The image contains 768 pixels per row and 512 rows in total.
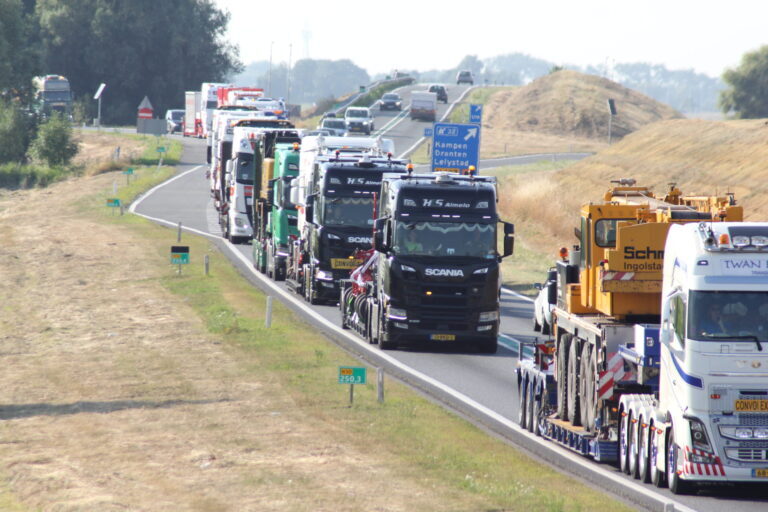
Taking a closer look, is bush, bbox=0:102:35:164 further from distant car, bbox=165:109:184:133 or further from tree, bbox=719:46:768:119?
tree, bbox=719:46:768:119

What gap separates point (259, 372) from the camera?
2362cm

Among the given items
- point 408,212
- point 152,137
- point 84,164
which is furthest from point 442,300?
point 152,137

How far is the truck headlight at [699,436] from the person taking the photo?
44.2 ft

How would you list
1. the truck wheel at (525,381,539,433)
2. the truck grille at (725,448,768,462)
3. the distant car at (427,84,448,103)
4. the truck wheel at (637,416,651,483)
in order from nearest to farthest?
1. the truck grille at (725,448,768,462)
2. the truck wheel at (637,416,651,483)
3. the truck wheel at (525,381,539,433)
4. the distant car at (427,84,448,103)

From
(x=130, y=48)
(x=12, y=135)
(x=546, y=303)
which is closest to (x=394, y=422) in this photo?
(x=546, y=303)

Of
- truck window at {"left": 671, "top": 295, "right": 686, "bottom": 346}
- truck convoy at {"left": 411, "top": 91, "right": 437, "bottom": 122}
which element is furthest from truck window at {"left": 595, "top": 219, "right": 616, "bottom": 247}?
truck convoy at {"left": 411, "top": 91, "right": 437, "bottom": 122}

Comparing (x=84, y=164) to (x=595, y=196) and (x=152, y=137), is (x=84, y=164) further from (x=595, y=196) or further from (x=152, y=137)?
(x=595, y=196)

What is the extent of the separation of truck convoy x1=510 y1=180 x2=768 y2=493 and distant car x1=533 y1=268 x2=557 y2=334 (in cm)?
86

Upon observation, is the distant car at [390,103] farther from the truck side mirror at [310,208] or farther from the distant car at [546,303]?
the distant car at [546,303]

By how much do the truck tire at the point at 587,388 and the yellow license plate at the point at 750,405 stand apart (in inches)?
108

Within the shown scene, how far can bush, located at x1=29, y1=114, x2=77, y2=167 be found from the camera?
270ft

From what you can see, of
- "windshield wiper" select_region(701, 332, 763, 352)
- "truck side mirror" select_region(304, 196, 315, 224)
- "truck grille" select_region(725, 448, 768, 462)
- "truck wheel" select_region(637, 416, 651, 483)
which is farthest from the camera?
"truck side mirror" select_region(304, 196, 315, 224)

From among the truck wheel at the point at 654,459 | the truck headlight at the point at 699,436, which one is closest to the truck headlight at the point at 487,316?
the truck wheel at the point at 654,459

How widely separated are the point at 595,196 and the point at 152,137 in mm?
51594
